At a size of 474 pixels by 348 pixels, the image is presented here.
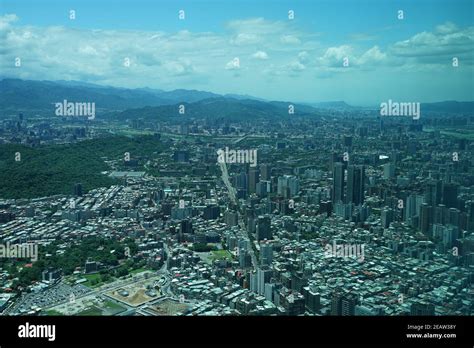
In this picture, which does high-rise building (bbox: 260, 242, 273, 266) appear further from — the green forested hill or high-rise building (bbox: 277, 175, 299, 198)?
the green forested hill

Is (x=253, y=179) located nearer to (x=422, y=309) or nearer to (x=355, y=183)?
(x=355, y=183)

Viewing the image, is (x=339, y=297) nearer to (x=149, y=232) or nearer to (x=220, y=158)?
(x=149, y=232)

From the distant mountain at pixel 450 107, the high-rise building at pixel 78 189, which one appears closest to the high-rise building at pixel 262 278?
the distant mountain at pixel 450 107

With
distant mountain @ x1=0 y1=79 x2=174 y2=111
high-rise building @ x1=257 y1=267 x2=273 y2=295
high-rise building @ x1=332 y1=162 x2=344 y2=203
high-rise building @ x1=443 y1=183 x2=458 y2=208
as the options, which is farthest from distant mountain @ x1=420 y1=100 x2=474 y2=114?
distant mountain @ x1=0 y1=79 x2=174 y2=111

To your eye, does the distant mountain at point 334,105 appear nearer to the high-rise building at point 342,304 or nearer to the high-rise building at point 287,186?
the high-rise building at point 287,186

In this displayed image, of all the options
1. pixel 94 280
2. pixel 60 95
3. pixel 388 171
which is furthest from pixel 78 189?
pixel 388 171
